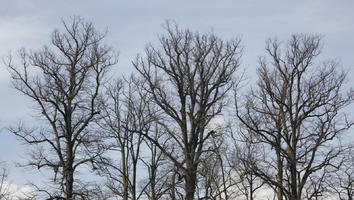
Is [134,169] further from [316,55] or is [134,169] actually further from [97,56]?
[316,55]

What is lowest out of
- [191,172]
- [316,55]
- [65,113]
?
[191,172]

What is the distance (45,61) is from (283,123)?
48.8ft

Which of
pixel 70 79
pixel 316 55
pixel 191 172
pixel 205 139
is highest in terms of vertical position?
pixel 316 55

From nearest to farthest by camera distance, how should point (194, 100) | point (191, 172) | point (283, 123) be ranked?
point (191, 172) → point (194, 100) → point (283, 123)

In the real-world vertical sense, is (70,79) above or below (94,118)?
above

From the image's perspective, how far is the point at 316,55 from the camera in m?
28.3

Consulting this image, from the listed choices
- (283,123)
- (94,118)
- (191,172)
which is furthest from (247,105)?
(94,118)

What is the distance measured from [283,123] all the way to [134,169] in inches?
394

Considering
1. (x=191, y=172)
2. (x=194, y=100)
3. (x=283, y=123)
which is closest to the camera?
(x=191, y=172)

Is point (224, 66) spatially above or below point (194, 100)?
above

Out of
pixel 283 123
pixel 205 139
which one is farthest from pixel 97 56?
pixel 283 123

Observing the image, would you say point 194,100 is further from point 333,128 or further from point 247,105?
point 333,128

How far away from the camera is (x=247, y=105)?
92.2ft

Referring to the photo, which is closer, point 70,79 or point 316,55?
point 70,79
